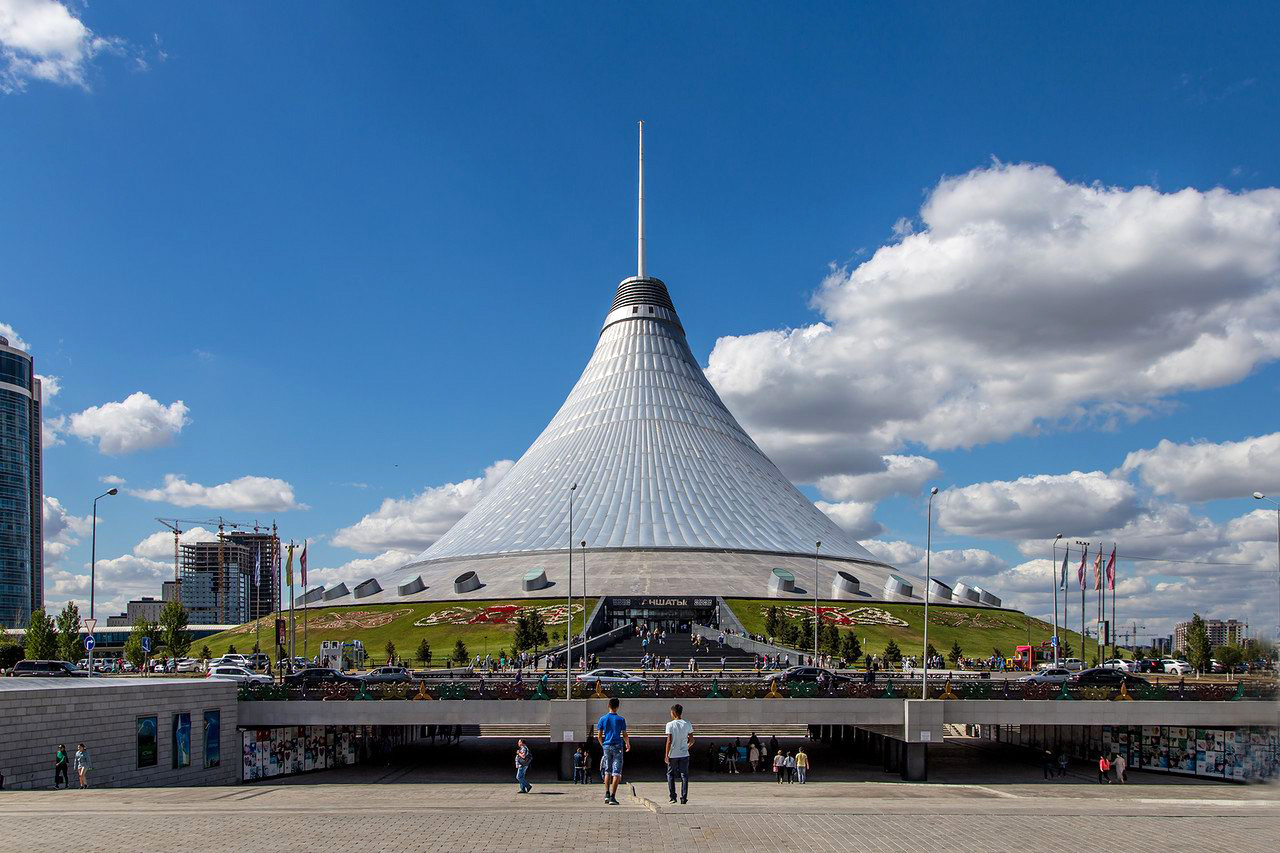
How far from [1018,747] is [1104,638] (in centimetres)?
2764

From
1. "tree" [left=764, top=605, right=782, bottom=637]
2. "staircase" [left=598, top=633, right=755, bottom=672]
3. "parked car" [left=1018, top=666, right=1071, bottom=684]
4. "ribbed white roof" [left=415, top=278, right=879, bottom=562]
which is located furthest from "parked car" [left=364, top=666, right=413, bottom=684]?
"ribbed white roof" [left=415, top=278, right=879, bottom=562]

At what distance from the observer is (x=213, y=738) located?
29516 millimetres

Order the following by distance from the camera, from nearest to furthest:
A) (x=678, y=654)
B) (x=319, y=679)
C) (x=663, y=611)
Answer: (x=319, y=679), (x=678, y=654), (x=663, y=611)

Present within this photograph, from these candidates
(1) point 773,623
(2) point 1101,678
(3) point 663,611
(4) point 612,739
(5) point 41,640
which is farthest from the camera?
(3) point 663,611

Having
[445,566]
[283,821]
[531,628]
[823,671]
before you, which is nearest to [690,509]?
[445,566]

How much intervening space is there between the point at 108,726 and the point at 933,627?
2188 inches

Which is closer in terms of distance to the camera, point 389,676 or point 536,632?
point 389,676

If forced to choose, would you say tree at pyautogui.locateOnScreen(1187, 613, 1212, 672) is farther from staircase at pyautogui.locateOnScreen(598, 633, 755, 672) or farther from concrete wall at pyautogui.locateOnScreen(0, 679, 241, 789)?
concrete wall at pyautogui.locateOnScreen(0, 679, 241, 789)

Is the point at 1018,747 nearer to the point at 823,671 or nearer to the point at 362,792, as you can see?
the point at 823,671

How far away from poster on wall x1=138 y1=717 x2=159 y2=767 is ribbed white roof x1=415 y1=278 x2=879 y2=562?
5471cm

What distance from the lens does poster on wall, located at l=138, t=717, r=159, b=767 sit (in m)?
26.8

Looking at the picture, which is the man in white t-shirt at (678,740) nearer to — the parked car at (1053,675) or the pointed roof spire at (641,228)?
the parked car at (1053,675)

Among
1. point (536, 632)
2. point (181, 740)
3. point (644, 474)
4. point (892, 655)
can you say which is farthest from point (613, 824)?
point (644, 474)

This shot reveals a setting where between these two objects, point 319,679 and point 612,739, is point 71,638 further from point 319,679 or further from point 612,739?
point 612,739
